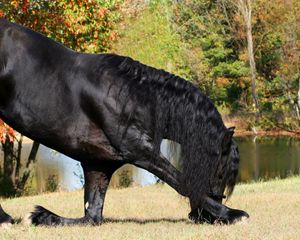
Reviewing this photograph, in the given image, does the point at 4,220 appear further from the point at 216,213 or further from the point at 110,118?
the point at 216,213

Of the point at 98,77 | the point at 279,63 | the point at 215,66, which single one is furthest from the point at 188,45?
the point at 98,77

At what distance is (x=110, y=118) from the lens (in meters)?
5.26

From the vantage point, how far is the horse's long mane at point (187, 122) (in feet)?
16.9

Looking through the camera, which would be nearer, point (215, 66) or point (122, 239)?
point (122, 239)

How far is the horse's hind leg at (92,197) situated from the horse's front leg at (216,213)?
81 cm

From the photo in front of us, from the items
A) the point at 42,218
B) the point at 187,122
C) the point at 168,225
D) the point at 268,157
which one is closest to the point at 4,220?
the point at 42,218

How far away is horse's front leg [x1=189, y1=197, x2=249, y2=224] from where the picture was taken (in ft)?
16.8

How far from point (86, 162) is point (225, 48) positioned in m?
38.3

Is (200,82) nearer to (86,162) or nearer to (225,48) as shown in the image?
(225,48)

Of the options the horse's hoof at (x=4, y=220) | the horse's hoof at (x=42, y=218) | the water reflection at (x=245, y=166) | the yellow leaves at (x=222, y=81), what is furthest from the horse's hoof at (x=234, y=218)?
the yellow leaves at (x=222, y=81)

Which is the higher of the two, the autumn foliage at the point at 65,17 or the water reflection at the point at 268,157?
the autumn foliage at the point at 65,17

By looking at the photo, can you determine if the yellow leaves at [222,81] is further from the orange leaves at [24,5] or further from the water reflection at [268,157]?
the orange leaves at [24,5]

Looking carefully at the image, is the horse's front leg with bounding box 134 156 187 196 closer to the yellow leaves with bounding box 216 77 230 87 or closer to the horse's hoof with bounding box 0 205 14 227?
the horse's hoof with bounding box 0 205 14 227

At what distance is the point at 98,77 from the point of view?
538 centimetres
